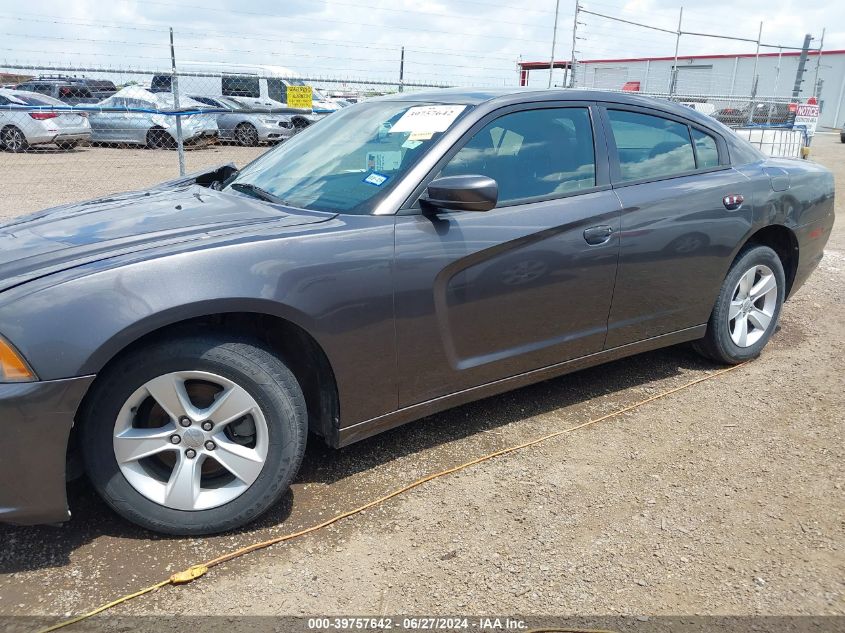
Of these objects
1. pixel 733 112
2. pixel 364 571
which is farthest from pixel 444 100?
pixel 733 112

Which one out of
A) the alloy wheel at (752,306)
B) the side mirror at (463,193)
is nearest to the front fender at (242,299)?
the side mirror at (463,193)

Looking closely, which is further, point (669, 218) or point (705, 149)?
point (705, 149)

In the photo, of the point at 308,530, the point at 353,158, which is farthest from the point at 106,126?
the point at 308,530

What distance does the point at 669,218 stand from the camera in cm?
348

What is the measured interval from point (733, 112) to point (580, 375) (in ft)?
58.4

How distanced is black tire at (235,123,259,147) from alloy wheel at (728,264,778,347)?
51.4ft

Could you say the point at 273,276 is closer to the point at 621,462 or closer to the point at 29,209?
the point at 621,462

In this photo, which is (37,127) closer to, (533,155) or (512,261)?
(533,155)

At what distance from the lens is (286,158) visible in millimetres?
3482

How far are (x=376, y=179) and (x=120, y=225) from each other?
1033mm

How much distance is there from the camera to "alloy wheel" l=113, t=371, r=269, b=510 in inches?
92.5

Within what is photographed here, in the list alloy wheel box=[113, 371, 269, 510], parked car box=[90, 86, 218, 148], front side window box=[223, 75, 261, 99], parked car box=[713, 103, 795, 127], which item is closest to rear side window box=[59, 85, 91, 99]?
front side window box=[223, 75, 261, 99]

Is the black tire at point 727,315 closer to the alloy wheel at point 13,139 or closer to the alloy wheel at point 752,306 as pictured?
the alloy wheel at point 752,306

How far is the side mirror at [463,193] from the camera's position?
8.76ft
